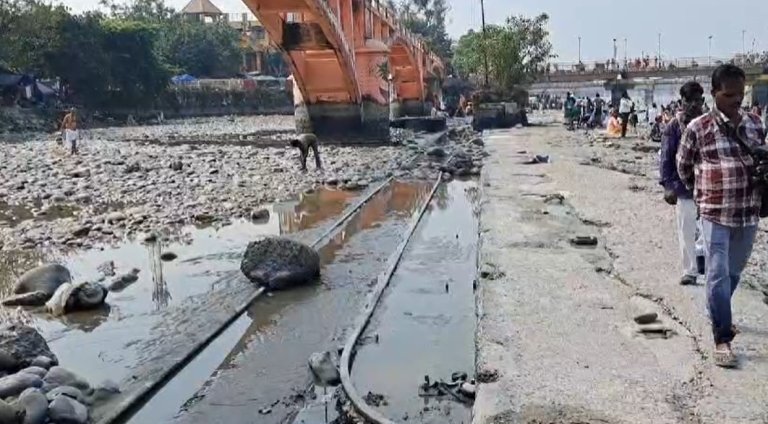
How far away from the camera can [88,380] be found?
5.38 metres

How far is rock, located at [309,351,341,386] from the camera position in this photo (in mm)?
5148

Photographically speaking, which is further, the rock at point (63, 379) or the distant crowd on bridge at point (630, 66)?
the distant crowd on bridge at point (630, 66)

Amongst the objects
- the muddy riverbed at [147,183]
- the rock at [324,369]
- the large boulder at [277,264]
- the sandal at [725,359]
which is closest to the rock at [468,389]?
the rock at [324,369]

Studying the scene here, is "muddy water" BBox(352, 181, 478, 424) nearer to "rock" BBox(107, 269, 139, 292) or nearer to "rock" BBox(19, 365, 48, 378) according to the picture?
"rock" BBox(19, 365, 48, 378)

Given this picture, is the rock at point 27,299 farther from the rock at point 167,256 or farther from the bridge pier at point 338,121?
the bridge pier at point 338,121

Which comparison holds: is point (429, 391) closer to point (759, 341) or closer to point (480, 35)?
point (759, 341)

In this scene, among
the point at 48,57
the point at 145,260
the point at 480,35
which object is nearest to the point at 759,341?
the point at 145,260

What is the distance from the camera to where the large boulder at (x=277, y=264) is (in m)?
7.72

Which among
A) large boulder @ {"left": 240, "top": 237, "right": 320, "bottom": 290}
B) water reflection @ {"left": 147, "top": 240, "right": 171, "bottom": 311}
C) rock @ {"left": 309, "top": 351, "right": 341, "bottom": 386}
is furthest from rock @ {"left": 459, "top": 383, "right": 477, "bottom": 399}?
water reflection @ {"left": 147, "top": 240, "right": 171, "bottom": 311}

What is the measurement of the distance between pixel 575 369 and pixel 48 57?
158 ft

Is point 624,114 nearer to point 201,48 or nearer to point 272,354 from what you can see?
point 272,354

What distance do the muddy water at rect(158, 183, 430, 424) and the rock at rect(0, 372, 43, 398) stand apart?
64cm

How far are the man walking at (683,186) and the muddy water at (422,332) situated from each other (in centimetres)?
169

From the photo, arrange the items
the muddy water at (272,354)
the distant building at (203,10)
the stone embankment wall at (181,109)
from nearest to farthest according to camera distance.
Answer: the muddy water at (272,354), the stone embankment wall at (181,109), the distant building at (203,10)
